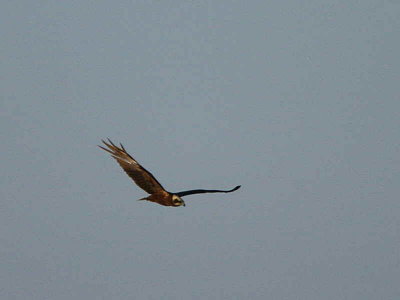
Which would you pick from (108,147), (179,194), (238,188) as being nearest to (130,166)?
(108,147)

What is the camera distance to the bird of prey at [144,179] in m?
32.8

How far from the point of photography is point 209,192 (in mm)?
36250

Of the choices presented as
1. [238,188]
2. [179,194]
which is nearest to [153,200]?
[179,194]

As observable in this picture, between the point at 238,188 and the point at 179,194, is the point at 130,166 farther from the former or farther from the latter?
the point at 238,188

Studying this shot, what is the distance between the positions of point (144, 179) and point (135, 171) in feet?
1.83

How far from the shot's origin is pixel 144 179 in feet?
109

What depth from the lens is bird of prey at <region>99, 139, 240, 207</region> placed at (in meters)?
32.8

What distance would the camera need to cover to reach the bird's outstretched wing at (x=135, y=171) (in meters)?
32.7

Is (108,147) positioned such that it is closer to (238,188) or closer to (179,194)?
(179,194)

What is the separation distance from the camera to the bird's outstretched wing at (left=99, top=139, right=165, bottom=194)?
107 ft

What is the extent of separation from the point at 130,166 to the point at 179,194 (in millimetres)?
3662

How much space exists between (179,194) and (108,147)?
4.46 metres

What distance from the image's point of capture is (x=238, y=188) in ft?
119

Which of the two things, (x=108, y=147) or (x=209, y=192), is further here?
(x=209, y=192)
